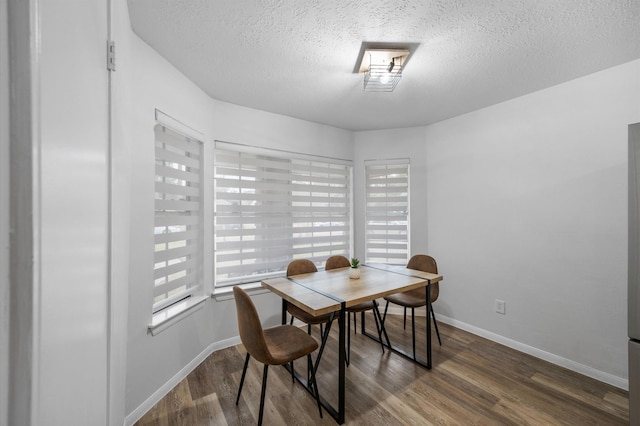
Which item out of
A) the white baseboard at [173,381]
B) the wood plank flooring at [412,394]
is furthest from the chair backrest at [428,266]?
the white baseboard at [173,381]

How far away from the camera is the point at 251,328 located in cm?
157

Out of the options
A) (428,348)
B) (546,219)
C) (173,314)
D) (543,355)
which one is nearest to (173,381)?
(173,314)

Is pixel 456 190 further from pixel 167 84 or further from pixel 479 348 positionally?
pixel 167 84

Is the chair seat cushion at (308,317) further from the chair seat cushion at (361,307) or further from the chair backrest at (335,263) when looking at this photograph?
the chair backrest at (335,263)

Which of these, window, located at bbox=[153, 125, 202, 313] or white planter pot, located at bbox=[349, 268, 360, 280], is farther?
white planter pot, located at bbox=[349, 268, 360, 280]

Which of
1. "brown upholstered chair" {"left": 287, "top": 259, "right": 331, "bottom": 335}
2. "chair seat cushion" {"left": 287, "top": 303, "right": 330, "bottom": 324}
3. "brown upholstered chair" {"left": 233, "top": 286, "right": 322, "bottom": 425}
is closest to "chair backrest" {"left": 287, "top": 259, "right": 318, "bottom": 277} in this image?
"brown upholstered chair" {"left": 287, "top": 259, "right": 331, "bottom": 335}

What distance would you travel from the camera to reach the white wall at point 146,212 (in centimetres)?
161

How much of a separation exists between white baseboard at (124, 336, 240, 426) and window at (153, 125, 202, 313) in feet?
1.79

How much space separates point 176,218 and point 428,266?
2472mm

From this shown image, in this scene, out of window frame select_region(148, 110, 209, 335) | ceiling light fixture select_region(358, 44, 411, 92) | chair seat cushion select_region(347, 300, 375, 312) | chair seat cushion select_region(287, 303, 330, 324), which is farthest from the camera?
chair seat cushion select_region(347, 300, 375, 312)

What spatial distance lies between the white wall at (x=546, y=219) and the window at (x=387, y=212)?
473 millimetres

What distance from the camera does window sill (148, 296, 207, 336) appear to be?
187 centimetres

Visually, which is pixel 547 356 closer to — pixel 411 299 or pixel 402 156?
pixel 411 299
